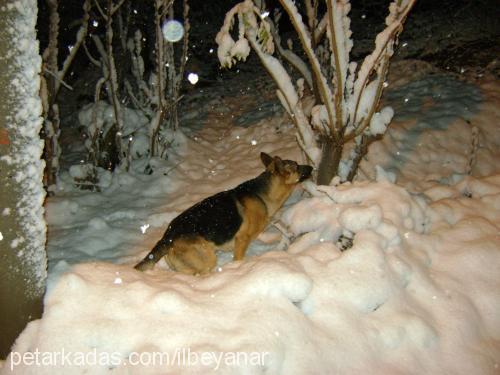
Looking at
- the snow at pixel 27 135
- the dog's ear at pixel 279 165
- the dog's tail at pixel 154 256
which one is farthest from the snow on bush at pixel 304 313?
the dog's ear at pixel 279 165

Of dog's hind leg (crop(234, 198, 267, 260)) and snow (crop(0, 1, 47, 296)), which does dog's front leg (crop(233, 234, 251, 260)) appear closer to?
dog's hind leg (crop(234, 198, 267, 260))

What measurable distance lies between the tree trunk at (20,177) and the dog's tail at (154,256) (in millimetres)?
1129

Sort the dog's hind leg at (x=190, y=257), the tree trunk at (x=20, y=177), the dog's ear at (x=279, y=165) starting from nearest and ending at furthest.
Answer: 1. the tree trunk at (x=20, y=177)
2. the dog's hind leg at (x=190, y=257)
3. the dog's ear at (x=279, y=165)

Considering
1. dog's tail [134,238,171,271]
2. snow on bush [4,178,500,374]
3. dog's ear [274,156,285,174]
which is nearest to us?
snow on bush [4,178,500,374]

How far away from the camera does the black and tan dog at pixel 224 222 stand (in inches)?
130

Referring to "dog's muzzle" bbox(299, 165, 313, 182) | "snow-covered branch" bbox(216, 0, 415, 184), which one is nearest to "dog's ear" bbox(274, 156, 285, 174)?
"dog's muzzle" bbox(299, 165, 313, 182)

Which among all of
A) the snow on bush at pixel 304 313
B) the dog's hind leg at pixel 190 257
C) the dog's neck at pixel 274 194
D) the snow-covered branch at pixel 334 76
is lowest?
the dog's hind leg at pixel 190 257

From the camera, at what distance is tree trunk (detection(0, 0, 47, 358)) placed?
1528mm

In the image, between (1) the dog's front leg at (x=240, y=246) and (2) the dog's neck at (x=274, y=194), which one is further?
(2) the dog's neck at (x=274, y=194)

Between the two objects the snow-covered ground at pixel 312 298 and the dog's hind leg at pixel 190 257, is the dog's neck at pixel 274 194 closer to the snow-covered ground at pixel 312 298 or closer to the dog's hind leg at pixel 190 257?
the snow-covered ground at pixel 312 298

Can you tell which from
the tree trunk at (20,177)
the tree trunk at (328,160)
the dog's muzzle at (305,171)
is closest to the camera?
the tree trunk at (20,177)

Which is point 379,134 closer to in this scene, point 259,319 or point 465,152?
point 259,319

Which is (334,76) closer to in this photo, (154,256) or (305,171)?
(305,171)

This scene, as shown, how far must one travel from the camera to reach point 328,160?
3.69 m
